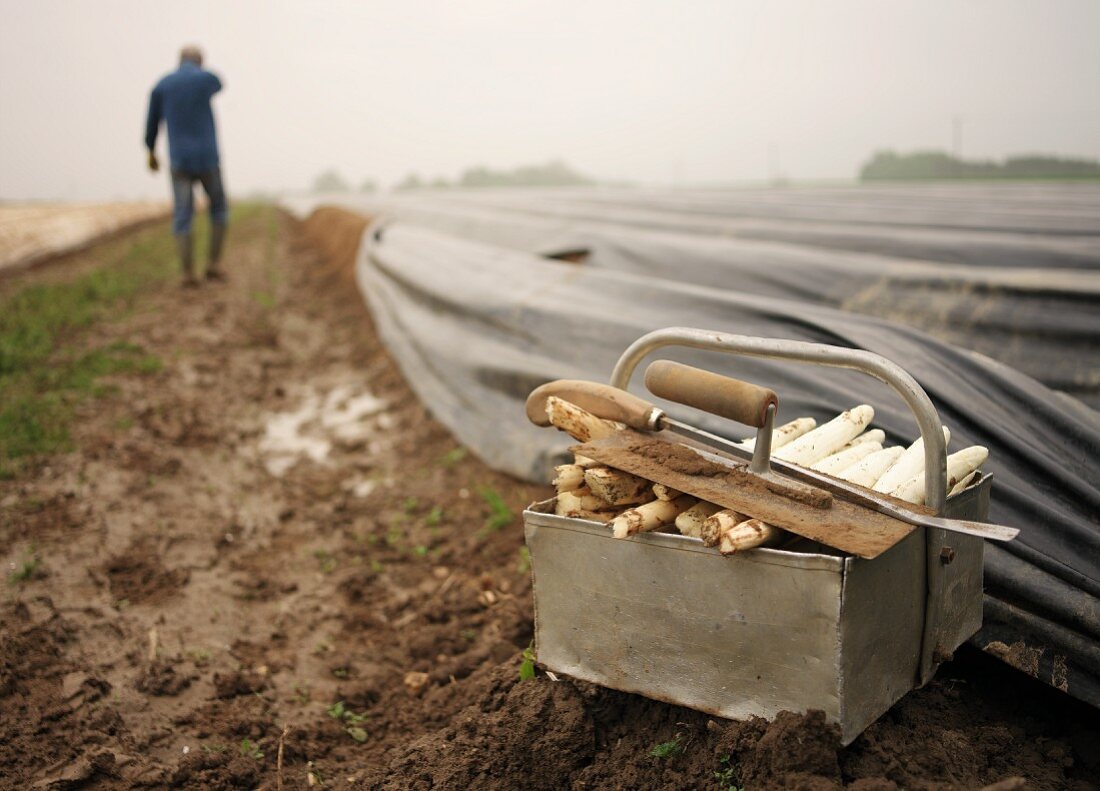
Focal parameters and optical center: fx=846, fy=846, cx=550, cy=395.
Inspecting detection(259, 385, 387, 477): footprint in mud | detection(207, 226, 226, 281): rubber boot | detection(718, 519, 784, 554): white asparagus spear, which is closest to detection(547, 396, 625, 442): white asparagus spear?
detection(718, 519, 784, 554): white asparagus spear

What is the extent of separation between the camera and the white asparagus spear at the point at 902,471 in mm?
2037

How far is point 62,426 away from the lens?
4.79 m

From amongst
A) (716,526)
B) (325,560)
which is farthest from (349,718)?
(716,526)

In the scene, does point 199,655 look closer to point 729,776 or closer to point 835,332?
point 729,776

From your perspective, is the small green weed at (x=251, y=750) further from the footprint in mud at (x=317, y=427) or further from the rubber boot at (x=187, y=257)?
the rubber boot at (x=187, y=257)

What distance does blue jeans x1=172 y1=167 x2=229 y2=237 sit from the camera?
8312 millimetres

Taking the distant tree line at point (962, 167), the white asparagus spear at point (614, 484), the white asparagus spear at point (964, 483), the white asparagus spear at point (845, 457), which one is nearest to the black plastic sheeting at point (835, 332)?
the white asparagus spear at point (964, 483)

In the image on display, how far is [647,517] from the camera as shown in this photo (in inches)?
75.2

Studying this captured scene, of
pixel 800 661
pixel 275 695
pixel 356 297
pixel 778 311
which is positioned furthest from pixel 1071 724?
pixel 356 297

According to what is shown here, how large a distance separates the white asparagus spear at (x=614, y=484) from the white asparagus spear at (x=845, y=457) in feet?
1.57

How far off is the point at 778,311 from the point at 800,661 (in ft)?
6.75

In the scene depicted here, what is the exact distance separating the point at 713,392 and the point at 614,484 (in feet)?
1.07

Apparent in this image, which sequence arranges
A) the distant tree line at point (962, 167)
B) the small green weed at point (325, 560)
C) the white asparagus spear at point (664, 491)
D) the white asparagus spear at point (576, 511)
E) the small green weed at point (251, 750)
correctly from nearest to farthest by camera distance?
1. the white asparagus spear at point (664, 491)
2. the white asparagus spear at point (576, 511)
3. the small green weed at point (251, 750)
4. the small green weed at point (325, 560)
5. the distant tree line at point (962, 167)

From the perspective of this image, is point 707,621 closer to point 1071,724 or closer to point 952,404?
point 1071,724
